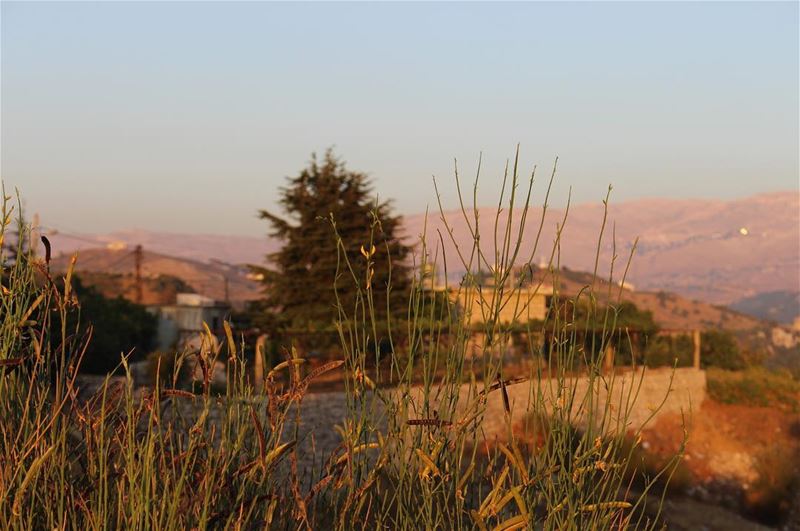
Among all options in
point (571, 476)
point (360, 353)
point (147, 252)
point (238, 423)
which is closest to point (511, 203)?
point (360, 353)

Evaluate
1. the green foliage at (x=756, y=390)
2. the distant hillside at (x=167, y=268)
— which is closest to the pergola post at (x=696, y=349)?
the green foliage at (x=756, y=390)

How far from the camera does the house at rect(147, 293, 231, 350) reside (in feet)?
85.7

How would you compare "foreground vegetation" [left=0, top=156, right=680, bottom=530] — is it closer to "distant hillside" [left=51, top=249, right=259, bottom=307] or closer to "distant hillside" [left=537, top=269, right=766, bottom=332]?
"distant hillside" [left=537, top=269, right=766, bottom=332]

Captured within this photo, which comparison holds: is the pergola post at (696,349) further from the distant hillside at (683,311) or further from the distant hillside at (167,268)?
the distant hillside at (167,268)

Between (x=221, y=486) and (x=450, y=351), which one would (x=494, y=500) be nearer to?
(x=450, y=351)

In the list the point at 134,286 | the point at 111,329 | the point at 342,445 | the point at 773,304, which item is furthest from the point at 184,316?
the point at 773,304

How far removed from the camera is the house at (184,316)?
2612 centimetres

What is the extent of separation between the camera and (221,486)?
2574 millimetres

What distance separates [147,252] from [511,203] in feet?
370

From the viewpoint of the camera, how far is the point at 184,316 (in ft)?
98.5

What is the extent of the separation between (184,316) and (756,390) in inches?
716

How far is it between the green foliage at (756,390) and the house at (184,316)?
542 inches

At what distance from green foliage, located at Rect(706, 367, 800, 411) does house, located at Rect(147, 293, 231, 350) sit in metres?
13.8

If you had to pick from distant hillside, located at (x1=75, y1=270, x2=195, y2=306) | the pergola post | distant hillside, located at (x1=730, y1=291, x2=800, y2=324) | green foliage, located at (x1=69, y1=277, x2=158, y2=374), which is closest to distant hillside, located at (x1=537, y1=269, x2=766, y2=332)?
distant hillside, located at (x1=75, y1=270, x2=195, y2=306)
